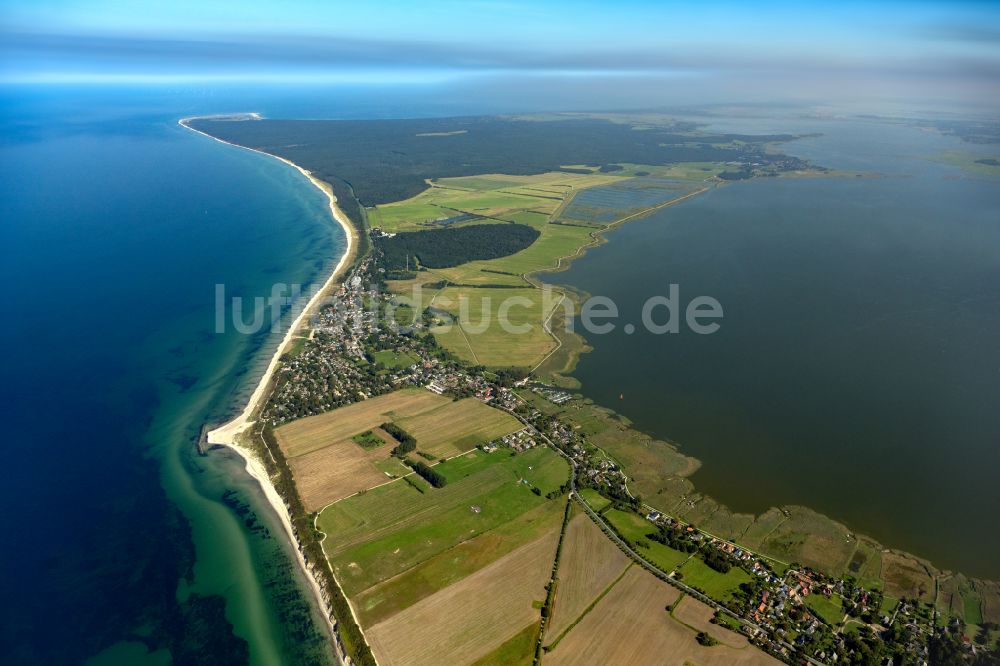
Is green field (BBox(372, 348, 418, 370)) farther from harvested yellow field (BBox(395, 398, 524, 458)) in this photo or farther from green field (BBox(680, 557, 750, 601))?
green field (BBox(680, 557, 750, 601))

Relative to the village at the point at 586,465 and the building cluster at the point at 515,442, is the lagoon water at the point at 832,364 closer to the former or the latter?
the village at the point at 586,465

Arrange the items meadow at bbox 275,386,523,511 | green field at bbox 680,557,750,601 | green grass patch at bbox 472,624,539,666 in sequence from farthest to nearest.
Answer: meadow at bbox 275,386,523,511 < green field at bbox 680,557,750,601 < green grass patch at bbox 472,624,539,666

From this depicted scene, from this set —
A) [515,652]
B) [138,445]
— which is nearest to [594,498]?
[515,652]

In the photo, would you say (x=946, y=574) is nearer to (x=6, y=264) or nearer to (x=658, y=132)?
(x=6, y=264)

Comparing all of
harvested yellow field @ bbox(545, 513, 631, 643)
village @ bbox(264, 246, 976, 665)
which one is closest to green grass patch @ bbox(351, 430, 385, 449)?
village @ bbox(264, 246, 976, 665)

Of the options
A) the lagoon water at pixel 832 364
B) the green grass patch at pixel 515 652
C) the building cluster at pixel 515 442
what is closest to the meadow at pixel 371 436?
the building cluster at pixel 515 442

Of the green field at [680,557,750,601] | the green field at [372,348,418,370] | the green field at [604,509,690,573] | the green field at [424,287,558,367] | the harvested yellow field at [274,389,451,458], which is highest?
the green field at [424,287,558,367]

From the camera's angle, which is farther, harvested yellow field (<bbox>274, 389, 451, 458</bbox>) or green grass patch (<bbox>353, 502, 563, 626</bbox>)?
harvested yellow field (<bbox>274, 389, 451, 458</bbox>)
